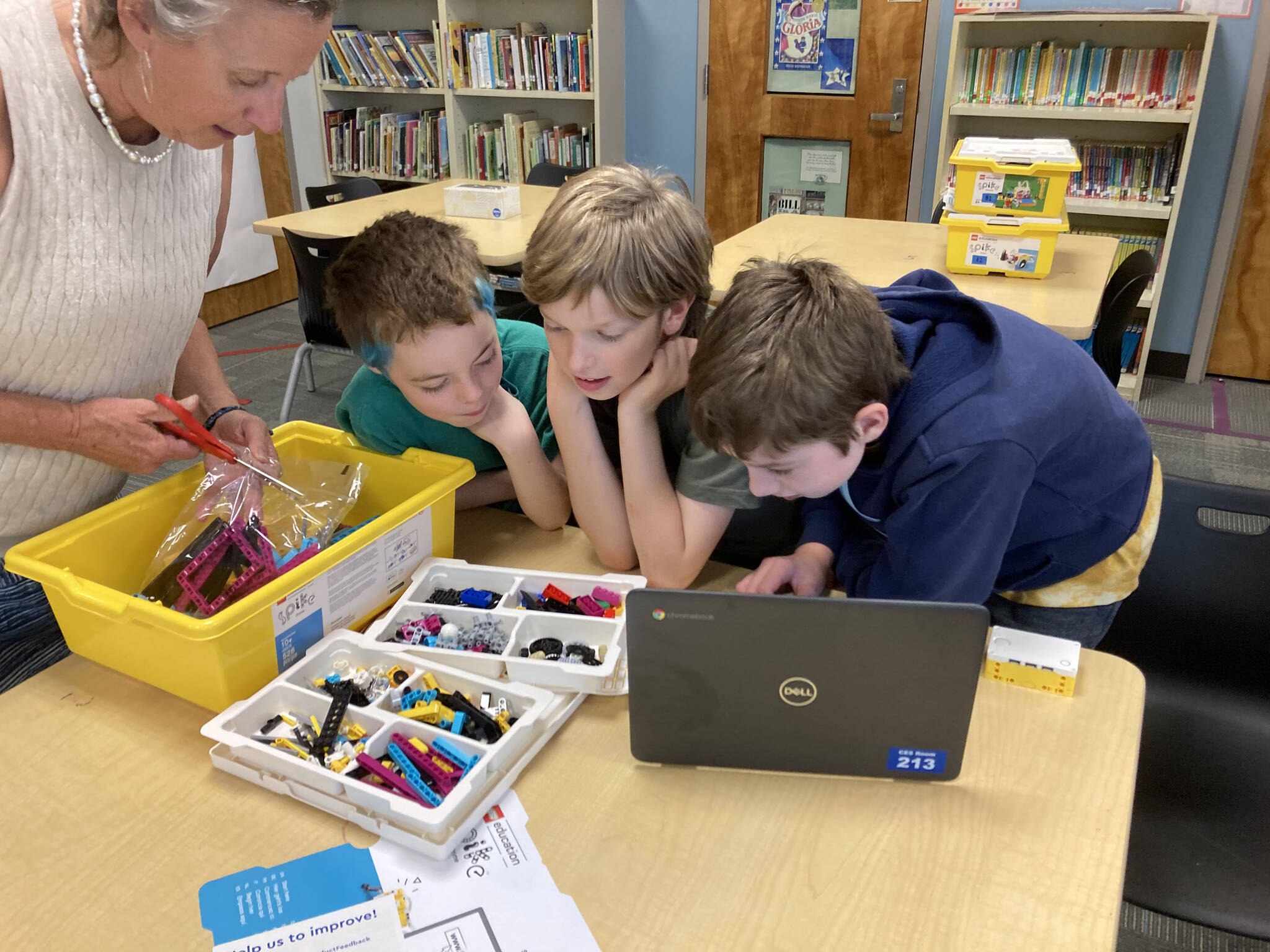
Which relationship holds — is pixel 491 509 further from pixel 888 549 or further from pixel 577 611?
pixel 888 549

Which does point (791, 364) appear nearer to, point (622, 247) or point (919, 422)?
point (919, 422)

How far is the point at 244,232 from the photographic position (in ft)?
14.9

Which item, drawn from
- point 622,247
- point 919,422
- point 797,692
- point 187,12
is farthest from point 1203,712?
point 187,12

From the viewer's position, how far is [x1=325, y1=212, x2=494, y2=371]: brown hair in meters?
1.16

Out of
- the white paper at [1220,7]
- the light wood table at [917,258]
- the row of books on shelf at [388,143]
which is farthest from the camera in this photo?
the row of books on shelf at [388,143]

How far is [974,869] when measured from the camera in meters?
0.75

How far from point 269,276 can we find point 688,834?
4.74 metres

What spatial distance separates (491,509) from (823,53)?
3.40 m

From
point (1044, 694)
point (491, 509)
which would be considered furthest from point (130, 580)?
point (1044, 694)

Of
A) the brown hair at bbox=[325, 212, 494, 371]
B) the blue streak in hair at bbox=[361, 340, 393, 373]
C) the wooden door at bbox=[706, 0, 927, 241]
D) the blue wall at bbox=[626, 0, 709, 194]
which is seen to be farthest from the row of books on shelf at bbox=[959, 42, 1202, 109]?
the blue streak in hair at bbox=[361, 340, 393, 373]

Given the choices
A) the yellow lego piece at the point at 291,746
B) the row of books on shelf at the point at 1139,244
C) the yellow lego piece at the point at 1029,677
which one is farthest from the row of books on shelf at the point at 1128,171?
the yellow lego piece at the point at 291,746

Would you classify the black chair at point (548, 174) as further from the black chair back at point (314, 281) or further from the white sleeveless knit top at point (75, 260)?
the white sleeveless knit top at point (75, 260)

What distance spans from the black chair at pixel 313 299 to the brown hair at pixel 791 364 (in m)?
1.80

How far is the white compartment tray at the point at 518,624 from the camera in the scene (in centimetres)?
92
